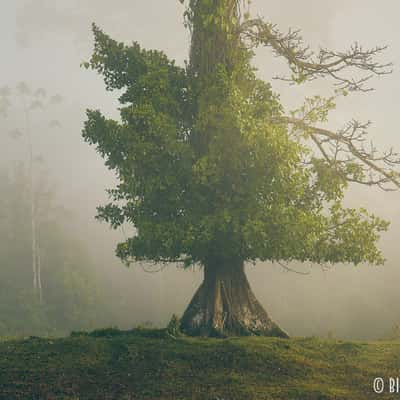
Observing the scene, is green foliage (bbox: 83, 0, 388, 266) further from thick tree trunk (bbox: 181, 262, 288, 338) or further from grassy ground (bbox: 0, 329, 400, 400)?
grassy ground (bbox: 0, 329, 400, 400)

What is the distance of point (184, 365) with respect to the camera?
1419 centimetres

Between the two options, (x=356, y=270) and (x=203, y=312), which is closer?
(x=203, y=312)

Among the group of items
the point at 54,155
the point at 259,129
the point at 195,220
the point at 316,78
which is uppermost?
the point at 54,155

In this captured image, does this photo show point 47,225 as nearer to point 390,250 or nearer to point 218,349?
point 390,250

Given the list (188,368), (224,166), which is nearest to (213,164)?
(224,166)

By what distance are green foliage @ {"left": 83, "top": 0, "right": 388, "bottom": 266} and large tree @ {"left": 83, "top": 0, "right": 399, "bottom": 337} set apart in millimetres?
39

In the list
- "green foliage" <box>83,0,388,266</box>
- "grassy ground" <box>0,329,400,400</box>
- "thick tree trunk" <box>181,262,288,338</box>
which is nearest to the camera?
"grassy ground" <box>0,329,400,400</box>

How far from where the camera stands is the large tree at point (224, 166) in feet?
58.2

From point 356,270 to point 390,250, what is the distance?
572 centimetres

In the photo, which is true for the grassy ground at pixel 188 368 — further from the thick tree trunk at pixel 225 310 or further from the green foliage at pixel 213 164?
the green foliage at pixel 213 164

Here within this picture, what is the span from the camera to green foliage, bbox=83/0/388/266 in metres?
17.7

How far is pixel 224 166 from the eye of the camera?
1831 cm

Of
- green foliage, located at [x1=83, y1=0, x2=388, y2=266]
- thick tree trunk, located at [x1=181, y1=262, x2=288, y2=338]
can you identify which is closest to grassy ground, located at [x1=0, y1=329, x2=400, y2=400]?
thick tree trunk, located at [x1=181, y1=262, x2=288, y2=338]

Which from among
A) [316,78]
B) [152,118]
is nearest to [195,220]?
[152,118]
